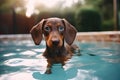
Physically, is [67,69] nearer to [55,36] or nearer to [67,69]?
[67,69]

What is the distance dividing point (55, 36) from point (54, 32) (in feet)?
0.41

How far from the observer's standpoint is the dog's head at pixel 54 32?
12.8 feet

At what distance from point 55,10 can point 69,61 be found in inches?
269

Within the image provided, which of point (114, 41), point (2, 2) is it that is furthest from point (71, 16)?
point (114, 41)

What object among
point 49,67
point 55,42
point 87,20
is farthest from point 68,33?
point 87,20

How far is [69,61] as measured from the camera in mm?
4469

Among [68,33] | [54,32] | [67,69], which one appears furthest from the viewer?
[68,33]

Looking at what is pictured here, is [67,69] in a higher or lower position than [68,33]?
lower

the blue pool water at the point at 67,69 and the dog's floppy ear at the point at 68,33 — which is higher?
the dog's floppy ear at the point at 68,33

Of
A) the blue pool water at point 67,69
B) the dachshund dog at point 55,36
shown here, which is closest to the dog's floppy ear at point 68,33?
the dachshund dog at point 55,36

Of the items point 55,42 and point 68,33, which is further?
point 68,33

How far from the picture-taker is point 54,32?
4008 mm

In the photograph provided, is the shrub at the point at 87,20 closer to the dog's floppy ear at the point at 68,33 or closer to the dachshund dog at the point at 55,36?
the dachshund dog at the point at 55,36

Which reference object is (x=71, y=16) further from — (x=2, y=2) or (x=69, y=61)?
(x=69, y=61)
